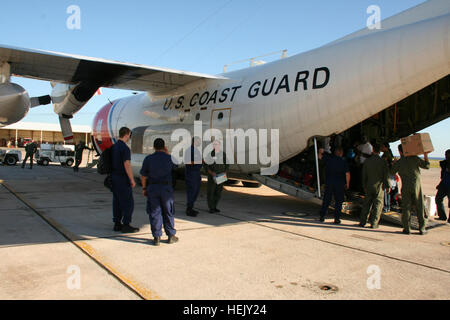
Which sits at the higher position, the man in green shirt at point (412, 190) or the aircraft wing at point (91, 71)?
the aircraft wing at point (91, 71)

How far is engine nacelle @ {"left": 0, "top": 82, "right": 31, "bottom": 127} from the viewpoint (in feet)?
27.4

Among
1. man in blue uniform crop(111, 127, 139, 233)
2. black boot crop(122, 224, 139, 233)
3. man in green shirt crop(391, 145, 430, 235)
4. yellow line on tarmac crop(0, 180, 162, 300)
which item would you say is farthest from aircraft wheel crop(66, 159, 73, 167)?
man in green shirt crop(391, 145, 430, 235)

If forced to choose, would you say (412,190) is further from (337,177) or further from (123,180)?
(123,180)

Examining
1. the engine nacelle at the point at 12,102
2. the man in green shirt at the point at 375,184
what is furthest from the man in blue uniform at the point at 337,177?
the engine nacelle at the point at 12,102

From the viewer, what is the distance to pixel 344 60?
24.6 feet

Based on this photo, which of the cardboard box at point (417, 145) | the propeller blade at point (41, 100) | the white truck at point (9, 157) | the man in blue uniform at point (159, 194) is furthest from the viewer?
the white truck at point (9, 157)

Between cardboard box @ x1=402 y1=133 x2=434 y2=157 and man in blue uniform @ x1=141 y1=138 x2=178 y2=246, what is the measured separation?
4534 mm

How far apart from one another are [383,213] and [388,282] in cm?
383

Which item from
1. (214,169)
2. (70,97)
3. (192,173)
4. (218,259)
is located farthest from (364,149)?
(70,97)

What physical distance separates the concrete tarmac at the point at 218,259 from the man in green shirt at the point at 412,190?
285mm

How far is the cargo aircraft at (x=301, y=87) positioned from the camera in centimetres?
677

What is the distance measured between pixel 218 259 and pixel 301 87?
15.8 ft

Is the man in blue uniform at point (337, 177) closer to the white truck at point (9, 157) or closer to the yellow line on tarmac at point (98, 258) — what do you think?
the yellow line on tarmac at point (98, 258)

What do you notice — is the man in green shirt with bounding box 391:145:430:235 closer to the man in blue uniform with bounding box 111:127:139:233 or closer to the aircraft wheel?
the man in blue uniform with bounding box 111:127:139:233
